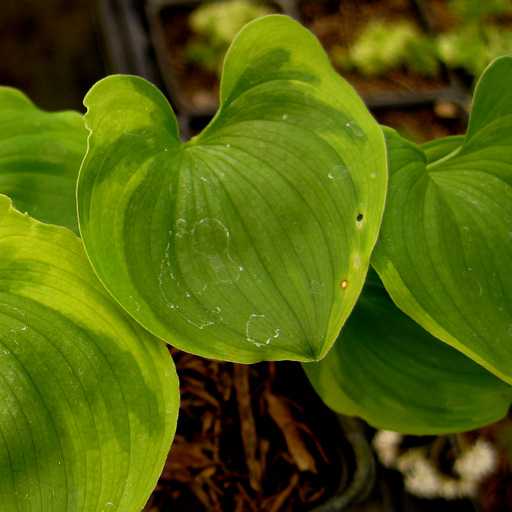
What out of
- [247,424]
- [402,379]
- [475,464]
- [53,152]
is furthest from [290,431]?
[53,152]

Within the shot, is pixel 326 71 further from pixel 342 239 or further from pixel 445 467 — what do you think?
pixel 445 467

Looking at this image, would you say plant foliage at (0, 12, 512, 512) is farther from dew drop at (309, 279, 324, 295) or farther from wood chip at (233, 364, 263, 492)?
wood chip at (233, 364, 263, 492)

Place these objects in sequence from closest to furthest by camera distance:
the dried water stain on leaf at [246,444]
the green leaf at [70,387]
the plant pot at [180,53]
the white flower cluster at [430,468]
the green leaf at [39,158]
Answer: the green leaf at [70,387], the green leaf at [39,158], the dried water stain on leaf at [246,444], the white flower cluster at [430,468], the plant pot at [180,53]

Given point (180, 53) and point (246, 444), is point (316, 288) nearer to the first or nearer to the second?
point (246, 444)

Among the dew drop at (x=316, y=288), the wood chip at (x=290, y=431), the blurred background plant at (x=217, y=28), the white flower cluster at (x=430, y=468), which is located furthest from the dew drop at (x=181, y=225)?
the blurred background plant at (x=217, y=28)

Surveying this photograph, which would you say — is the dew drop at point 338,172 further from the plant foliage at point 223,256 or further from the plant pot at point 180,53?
the plant pot at point 180,53
